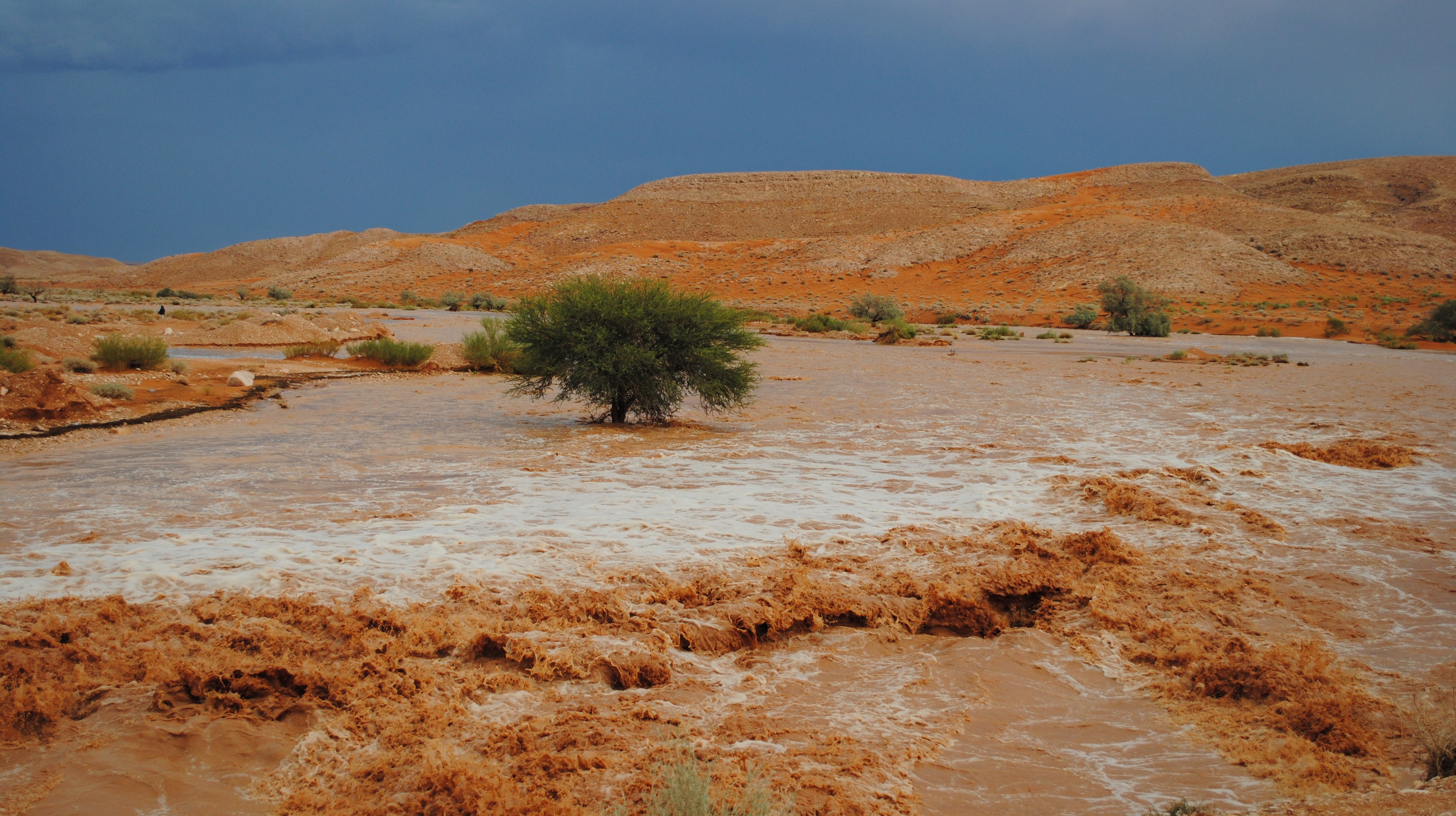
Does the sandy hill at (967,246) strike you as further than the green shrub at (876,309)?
Yes

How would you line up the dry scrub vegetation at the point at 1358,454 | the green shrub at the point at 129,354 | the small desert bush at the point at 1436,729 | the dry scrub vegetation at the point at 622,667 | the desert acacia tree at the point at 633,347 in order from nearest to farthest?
the small desert bush at the point at 1436,729, the dry scrub vegetation at the point at 622,667, the dry scrub vegetation at the point at 1358,454, the desert acacia tree at the point at 633,347, the green shrub at the point at 129,354

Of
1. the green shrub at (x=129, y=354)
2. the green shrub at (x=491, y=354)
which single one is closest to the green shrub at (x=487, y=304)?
the green shrub at (x=491, y=354)

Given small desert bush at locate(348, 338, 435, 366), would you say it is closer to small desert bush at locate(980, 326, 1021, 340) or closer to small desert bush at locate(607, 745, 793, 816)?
small desert bush at locate(607, 745, 793, 816)

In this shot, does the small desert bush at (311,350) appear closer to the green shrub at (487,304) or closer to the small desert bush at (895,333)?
the small desert bush at (895,333)

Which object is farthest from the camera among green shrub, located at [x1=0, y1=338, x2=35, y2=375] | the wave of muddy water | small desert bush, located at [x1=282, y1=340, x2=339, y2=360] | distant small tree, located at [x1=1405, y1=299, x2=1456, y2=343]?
distant small tree, located at [x1=1405, y1=299, x2=1456, y2=343]

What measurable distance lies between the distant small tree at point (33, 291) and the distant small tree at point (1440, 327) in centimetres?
6364

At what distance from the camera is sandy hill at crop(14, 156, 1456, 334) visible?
55406 mm

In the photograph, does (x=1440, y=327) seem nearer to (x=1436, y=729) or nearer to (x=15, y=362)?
(x=1436, y=729)

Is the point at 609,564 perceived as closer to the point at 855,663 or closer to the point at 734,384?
the point at 855,663

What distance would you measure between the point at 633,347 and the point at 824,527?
20.3 ft

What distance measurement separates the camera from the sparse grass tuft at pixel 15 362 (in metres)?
14.0

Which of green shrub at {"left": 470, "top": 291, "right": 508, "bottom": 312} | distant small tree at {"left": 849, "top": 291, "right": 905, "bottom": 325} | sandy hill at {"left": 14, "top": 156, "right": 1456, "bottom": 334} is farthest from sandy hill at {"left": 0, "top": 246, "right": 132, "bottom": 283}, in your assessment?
distant small tree at {"left": 849, "top": 291, "right": 905, "bottom": 325}

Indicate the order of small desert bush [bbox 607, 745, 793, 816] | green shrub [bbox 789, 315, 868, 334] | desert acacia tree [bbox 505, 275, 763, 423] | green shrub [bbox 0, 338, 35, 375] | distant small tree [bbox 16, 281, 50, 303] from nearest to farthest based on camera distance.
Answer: small desert bush [bbox 607, 745, 793, 816] < desert acacia tree [bbox 505, 275, 763, 423] < green shrub [bbox 0, 338, 35, 375] < green shrub [bbox 789, 315, 868, 334] < distant small tree [bbox 16, 281, 50, 303]

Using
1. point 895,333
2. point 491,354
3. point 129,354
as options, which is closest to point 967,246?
point 895,333
